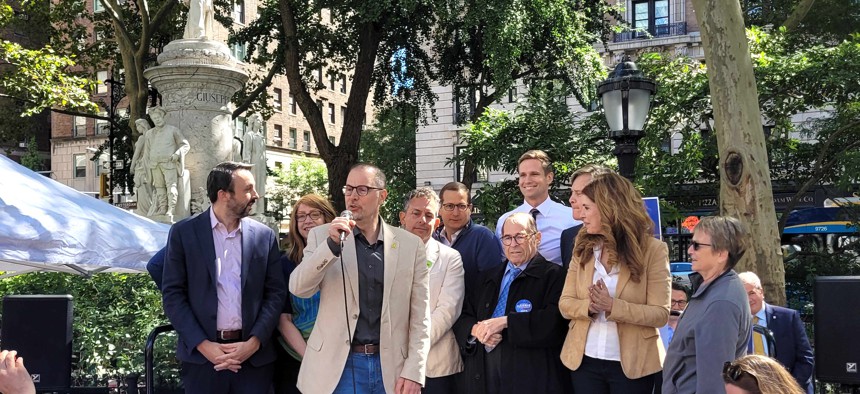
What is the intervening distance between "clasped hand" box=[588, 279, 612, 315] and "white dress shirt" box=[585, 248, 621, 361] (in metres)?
0.11

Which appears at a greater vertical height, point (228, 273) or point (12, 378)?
point (228, 273)

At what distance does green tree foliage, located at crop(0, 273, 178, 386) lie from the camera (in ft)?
26.9

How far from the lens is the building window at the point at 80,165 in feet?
200

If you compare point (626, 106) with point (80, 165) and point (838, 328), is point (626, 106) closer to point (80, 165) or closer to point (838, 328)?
point (838, 328)

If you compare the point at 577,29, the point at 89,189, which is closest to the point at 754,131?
the point at 577,29

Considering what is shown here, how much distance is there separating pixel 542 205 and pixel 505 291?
1027 mm

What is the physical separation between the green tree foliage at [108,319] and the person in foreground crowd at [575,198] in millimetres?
4029

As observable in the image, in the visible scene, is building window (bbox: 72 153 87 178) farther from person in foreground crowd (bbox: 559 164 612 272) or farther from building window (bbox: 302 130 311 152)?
person in foreground crowd (bbox: 559 164 612 272)

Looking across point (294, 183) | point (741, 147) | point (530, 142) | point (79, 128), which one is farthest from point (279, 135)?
point (741, 147)

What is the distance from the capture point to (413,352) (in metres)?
4.96

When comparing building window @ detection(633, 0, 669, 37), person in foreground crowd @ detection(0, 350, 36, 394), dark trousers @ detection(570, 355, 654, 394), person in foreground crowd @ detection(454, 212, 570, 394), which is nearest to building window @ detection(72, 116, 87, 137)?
building window @ detection(633, 0, 669, 37)

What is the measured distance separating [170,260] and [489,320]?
201 cm

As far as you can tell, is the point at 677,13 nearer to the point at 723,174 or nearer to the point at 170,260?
the point at 723,174

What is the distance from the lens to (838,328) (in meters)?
5.92
